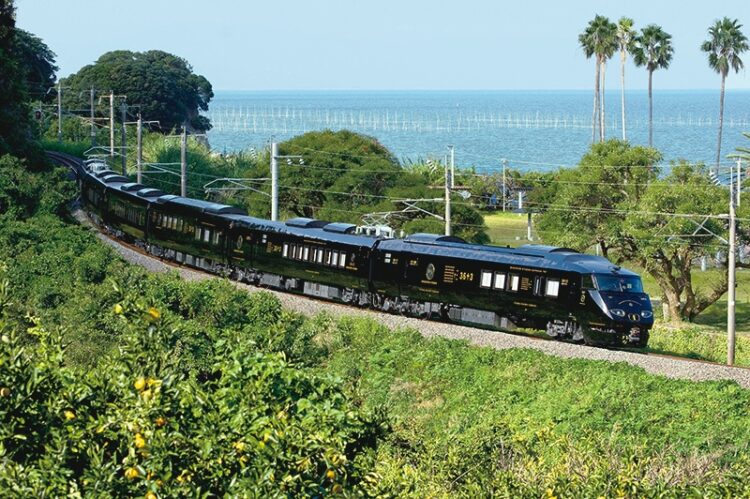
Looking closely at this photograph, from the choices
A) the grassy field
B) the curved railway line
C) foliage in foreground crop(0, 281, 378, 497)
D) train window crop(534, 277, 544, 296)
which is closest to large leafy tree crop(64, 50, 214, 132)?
the grassy field

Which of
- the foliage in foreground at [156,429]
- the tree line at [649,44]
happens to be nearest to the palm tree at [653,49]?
the tree line at [649,44]

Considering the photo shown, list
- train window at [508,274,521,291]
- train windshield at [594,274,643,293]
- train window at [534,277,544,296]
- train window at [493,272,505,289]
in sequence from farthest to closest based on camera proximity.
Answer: train window at [493,272,505,289], train window at [508,274,521,291], train window at [534,277,544,296], train windshield at [594,274,643,293]

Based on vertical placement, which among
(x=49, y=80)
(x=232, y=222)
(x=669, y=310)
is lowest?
(x=669, y=310)

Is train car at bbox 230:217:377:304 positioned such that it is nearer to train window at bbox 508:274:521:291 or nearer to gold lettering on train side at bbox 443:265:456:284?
gold lettering on train side at bbox 443:265:456:284

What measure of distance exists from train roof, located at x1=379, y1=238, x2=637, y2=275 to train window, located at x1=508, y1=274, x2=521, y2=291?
378 millimetres

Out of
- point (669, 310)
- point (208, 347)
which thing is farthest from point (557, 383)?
point (669, 310)

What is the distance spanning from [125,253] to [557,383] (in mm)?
25821

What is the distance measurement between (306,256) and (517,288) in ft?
32.1

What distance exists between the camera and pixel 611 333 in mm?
33594

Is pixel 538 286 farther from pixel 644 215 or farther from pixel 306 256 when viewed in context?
pixel 644 215

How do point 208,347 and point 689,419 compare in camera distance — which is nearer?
point 689,419

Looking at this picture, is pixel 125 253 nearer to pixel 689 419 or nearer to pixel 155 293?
pixel 155 293

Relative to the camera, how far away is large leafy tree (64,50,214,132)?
13362 centimetres

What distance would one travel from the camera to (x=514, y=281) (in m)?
35.0
